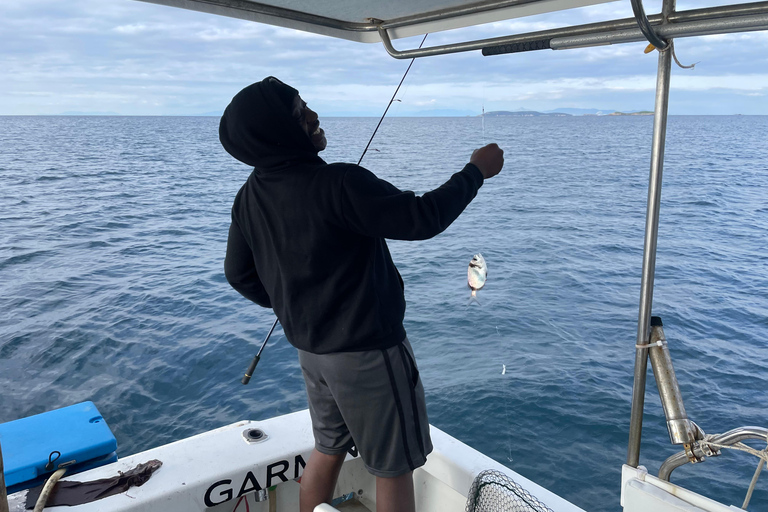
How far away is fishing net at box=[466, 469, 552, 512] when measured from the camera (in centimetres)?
138

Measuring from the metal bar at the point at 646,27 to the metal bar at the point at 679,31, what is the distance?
2 cm

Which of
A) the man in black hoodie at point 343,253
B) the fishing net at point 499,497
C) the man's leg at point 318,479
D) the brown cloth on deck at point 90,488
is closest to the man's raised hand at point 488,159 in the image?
the man in black hoodie at point 343,253

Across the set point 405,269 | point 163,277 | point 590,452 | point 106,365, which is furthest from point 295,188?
point 163,277

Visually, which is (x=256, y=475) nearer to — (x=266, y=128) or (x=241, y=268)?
(x=241, y=268)

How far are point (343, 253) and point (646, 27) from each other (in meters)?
0.76

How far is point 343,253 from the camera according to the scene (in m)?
1.34

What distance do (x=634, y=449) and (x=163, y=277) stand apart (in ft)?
29.6

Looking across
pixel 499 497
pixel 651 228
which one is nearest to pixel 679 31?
pixel 651 228

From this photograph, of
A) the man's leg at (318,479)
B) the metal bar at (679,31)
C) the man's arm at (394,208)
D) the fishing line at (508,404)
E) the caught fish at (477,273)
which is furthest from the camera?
the fishing line at (508,404)

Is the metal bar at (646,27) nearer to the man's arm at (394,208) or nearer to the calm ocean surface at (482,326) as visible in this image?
the man's arm at (394,208)

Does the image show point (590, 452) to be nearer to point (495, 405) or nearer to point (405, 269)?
point (495, 405)

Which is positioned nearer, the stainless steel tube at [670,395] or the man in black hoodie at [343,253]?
the stainless steel tube at [670,395]

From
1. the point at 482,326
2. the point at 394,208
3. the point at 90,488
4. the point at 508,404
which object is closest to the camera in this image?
the point at 394,208

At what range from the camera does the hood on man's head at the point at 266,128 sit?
4.32 ft
